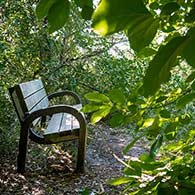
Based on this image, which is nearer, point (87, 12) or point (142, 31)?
point (142, 31)

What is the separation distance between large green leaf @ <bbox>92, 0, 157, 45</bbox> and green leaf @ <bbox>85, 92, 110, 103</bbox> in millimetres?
400

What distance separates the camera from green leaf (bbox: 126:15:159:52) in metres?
0.40

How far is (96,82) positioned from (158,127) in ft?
16.5

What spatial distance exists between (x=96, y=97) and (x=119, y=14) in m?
0.44

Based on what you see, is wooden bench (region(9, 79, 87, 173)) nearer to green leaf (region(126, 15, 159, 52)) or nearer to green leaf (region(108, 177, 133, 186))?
green leaf (region(108, 177, 133, 186))

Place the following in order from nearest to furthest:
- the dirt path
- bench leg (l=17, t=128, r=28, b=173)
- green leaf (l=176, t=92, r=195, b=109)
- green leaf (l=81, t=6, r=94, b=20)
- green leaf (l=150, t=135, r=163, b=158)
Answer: green leaf (l=81, t=6, r=94, b=20) < green leaf (l=176, t=92, r=195, b=109) < green leaf (l=150, t=135, r=163, b=158) < the dirt path < bench leg (l=17, t=128, r=28, b=173)

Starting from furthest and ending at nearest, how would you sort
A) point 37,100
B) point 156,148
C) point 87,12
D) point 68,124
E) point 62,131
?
point 37,100
point 68,124
point 62,131
point 156,148
point 87,12

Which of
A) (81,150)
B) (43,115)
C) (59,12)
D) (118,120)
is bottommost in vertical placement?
(81,150)

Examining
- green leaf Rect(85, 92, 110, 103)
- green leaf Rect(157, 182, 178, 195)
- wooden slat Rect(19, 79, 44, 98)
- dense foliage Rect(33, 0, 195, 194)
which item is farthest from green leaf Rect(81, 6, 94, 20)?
wooden slat Rect(19, 79, 44, 98)

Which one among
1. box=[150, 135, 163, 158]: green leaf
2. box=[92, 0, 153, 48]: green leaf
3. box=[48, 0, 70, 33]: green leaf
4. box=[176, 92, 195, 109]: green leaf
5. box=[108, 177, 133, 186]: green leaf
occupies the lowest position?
box=[108, 177, 133, 186]: green leaf

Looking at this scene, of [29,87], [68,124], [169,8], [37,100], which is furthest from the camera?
[37,100]

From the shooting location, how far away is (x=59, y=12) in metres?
0.51

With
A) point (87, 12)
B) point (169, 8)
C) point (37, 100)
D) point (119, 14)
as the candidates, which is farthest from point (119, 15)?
point (37, 100)

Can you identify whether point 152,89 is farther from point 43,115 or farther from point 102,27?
point 43,115
